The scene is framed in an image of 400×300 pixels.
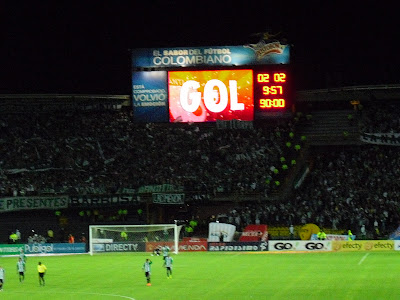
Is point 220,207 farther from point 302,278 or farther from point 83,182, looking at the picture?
point 302,278

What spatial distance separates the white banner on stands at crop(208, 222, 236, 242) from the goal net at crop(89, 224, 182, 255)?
8.59 feet

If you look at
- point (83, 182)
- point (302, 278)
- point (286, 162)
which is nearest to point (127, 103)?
point (83, 182)

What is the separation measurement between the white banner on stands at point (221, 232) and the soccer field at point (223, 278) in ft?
14.6

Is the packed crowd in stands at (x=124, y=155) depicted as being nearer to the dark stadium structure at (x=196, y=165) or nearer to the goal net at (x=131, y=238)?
the dark stadium structure at (x=196, y=165)

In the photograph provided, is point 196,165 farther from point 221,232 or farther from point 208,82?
point 221,232

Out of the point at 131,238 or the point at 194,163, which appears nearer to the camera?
the point at 131,238

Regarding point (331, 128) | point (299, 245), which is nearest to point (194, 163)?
point (331, 128)

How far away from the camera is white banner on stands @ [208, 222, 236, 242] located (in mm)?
57406

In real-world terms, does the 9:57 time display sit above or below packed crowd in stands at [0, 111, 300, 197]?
above

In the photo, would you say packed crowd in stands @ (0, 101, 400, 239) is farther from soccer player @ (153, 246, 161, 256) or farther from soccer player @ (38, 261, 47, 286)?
soccer player @ (38, 261, 47, 286)

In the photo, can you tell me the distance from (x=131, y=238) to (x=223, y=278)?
1995cm

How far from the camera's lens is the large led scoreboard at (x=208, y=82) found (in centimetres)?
6303

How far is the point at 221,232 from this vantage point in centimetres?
5762

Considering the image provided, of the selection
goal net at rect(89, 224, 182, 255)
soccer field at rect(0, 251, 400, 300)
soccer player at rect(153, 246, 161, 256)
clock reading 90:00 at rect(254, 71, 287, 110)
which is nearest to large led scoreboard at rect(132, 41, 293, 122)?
clock reading 90:00 at rect(254, 71, 287, 110)
